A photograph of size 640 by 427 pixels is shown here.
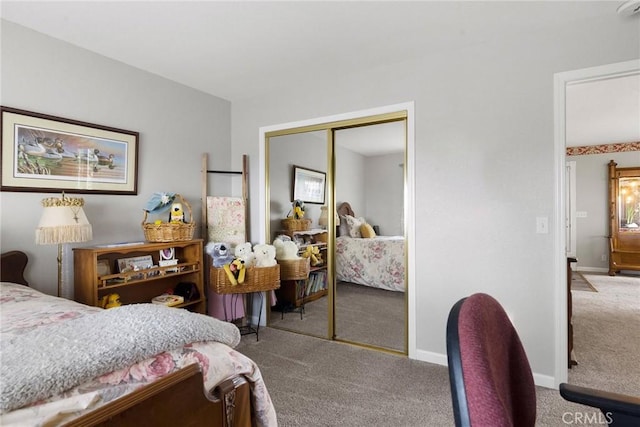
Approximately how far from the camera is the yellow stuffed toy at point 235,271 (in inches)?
113

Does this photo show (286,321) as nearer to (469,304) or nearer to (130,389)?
(130,389)

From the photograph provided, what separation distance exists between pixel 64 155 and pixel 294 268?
6.71 ft

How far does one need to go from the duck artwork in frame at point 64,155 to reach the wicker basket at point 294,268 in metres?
1.50

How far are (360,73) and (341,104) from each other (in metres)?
0.30

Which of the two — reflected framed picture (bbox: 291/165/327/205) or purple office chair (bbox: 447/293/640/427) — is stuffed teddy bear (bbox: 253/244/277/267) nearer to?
reflected framed picture (bbox: 291/165/327/205)

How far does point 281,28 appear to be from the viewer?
2254 mm

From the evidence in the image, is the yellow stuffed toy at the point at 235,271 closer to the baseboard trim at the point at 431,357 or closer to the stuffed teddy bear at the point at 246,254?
the stuffed teddy bear at the point at 246,254

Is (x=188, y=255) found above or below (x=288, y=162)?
below

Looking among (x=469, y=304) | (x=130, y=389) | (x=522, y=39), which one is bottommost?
(x=130, y=389)

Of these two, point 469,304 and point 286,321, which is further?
point 286,321

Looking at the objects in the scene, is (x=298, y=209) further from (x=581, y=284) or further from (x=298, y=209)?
(x=581, y=284)

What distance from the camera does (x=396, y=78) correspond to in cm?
277

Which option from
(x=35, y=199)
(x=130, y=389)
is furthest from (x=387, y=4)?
(x=35, y=199)

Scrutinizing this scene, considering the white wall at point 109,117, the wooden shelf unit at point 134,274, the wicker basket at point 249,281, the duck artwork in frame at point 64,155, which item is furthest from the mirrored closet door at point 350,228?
the duck artwork in frame at point 64,155
